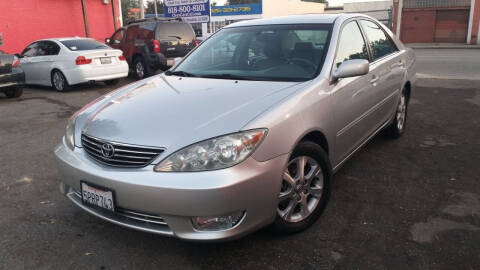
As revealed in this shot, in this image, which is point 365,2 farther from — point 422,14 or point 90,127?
point 90,127

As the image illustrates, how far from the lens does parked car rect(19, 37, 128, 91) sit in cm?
1001

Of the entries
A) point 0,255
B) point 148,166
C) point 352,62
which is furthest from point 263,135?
point 0,255

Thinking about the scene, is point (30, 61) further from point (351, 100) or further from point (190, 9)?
point (190, 9)

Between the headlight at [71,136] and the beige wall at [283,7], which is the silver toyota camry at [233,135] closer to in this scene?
the headlight at [71,136]

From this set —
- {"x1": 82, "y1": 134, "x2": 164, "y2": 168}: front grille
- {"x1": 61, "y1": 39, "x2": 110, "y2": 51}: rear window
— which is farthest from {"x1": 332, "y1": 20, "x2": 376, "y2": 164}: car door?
{"x1": 61, "y1": 39, "x2": 110, "y2": 51}: rear window

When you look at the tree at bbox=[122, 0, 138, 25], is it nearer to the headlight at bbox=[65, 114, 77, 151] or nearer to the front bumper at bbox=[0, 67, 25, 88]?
the front bumper at bbox=[0, 67, 25, 88]

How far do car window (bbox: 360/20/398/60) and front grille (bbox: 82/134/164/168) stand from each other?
2.87 metres

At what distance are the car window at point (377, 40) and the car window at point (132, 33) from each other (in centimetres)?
941

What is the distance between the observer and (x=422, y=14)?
112 feet

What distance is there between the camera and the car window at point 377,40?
4.42 m

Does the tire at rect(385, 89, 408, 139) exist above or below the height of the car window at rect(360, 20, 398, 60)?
below

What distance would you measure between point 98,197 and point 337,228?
1.76 metres

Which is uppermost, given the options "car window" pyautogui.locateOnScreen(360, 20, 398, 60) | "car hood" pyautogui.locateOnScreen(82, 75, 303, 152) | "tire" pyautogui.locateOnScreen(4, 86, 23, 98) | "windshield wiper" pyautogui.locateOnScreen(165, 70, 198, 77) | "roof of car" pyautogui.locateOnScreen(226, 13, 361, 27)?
"roof of car" pyautogui.locateOnScreen(226, 13, 361, 27)

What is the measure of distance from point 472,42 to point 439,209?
110ft
